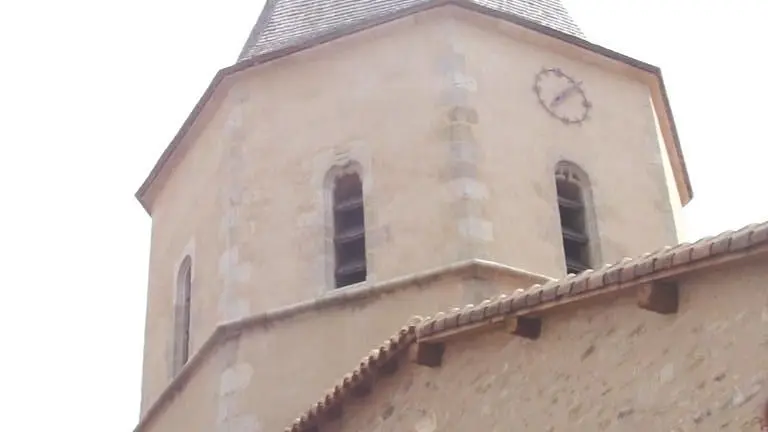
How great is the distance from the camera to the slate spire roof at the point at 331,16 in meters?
12.6

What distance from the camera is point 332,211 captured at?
1159cm

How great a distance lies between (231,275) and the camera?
11.4 meters

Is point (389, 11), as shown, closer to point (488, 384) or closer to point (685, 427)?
point (488, 384)

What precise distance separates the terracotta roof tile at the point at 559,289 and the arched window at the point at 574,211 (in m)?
3.68

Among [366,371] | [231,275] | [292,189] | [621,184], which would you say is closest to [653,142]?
[621,184]

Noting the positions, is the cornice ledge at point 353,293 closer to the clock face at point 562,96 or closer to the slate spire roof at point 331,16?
the clock face at point 562,96

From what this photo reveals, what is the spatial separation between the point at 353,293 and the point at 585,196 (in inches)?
105

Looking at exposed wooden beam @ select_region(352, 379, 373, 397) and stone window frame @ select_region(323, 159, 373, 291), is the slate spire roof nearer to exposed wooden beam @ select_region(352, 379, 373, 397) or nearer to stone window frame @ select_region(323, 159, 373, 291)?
stone window frame @ select_region(323, 159, 373, 291)

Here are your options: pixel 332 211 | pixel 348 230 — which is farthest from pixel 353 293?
pixel 332 211

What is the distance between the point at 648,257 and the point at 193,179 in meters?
7.48

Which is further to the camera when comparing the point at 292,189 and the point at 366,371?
the point at 292,189

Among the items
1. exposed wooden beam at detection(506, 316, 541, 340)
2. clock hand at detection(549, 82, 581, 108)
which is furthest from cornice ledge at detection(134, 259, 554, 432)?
exposed wooden beam at detection(506, 316, 541, 340)

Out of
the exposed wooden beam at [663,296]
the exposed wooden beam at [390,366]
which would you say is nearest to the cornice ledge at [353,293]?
the exposed wooden beam at [390,366]

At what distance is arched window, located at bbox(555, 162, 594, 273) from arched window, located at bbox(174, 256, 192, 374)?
394 cm
